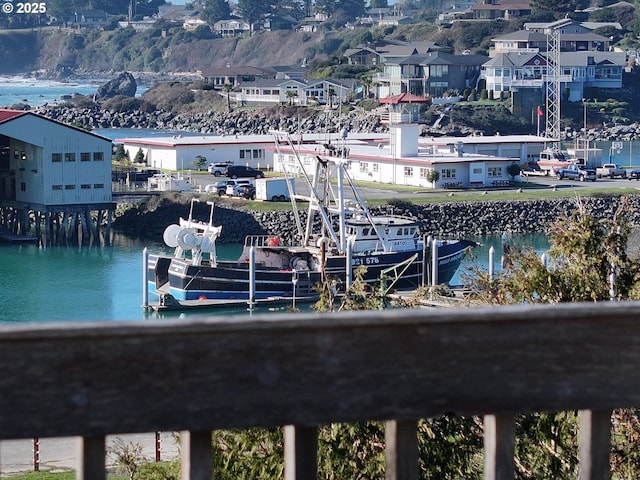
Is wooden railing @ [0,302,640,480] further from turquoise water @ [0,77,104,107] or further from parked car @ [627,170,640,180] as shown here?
turquoise water @ [0,77,104,107]

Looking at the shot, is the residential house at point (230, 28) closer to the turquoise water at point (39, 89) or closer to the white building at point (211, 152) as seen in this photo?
the turquoise water at point (39, 89)

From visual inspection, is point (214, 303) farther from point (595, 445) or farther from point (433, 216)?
point (595, 445)

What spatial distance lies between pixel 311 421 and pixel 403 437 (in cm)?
11

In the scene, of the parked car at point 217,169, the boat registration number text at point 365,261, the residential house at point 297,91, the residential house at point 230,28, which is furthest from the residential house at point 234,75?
the residential house at point 230,28

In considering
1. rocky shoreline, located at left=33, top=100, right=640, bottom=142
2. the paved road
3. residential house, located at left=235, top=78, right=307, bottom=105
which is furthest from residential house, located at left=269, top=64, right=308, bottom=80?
the paved road

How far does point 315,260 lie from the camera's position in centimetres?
2056

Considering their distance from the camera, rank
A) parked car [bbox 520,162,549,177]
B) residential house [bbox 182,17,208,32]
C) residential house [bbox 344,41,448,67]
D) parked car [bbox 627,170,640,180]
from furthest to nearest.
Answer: residential house [bbox 182,17,208,32]
residential house [bbox 344,41,448,67]
parked car [bbox 520,162,549,177]
parked car [bbox 627,170,640,180]

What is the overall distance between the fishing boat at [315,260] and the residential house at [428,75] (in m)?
35.5

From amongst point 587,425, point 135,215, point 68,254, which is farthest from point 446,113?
point 587,425

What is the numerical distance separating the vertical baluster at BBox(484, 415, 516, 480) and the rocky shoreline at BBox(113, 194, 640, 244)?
23.9 m

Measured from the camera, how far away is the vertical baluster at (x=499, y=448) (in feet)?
4.90

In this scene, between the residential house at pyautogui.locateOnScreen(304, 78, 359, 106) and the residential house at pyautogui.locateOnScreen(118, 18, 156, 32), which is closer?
the residential house at pyautogui.locateOnScreen(304, 78, 359, 106)

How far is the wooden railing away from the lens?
1.38m

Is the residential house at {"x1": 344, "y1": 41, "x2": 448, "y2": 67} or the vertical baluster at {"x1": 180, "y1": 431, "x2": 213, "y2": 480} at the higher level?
the residential house at {"x1": 344, "y1": 41, "x2": 448, "y2": 67}
